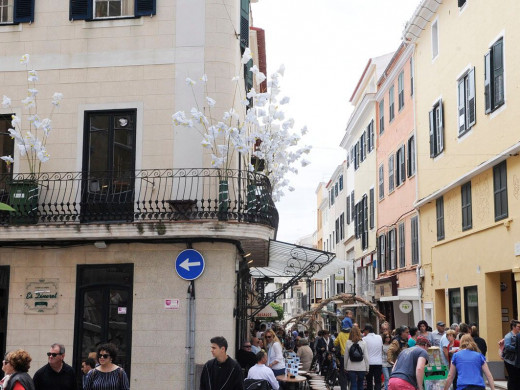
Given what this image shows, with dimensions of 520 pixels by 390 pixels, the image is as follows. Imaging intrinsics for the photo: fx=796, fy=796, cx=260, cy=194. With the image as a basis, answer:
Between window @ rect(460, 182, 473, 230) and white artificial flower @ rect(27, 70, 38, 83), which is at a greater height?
white artificial flower @ rect(27, 70, 38, 83)

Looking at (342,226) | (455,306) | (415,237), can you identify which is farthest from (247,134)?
(342,226)

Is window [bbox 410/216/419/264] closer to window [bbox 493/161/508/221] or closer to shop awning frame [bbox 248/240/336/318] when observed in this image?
window [bbox 493/161/508/221]

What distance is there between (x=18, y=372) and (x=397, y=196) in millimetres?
27049

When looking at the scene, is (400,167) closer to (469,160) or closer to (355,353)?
(469,160)

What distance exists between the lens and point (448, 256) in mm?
26703

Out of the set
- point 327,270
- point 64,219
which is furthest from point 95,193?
point 327,270

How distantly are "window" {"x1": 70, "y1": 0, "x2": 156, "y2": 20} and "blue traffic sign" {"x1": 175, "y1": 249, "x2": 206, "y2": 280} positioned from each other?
193 inches

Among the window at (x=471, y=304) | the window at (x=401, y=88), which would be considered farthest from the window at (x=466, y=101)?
the window at (x=401, y=88)

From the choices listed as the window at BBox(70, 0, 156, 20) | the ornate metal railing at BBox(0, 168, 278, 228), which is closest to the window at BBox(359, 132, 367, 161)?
the window at BBox(70, 0, 156, 20)

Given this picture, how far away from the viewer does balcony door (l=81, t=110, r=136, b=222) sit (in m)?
15.1

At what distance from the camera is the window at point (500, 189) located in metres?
21.1

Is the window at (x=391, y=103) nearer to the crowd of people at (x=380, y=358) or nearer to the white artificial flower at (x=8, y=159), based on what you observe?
the crowd of people at (x=380, y=358)

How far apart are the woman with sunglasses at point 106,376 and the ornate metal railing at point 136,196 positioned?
5.68 metres

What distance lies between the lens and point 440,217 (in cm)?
2773
